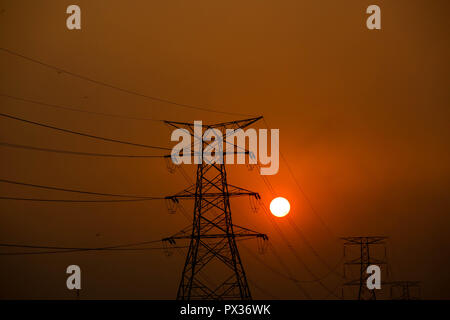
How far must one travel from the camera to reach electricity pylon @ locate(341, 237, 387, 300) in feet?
59.3

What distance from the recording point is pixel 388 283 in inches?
733

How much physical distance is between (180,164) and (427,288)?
416 inches

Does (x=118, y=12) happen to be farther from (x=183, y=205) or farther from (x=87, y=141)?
(x=183, y=205)

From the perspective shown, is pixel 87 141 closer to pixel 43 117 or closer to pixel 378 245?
pixel 43 117

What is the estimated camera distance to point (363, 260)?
60.0 feet

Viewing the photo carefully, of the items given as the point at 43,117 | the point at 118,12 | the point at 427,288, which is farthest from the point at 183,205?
the point at 427,288

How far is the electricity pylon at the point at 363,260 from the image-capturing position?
1808cm

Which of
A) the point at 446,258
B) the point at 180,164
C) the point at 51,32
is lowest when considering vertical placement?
the point at 446,258

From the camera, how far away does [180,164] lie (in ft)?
57.1

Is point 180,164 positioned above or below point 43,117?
below

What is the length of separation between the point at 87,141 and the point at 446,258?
46.3ft

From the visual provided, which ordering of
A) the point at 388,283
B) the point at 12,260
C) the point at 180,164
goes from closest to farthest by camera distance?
the point at 12,260, the point at 180,164, the point at 388,283
